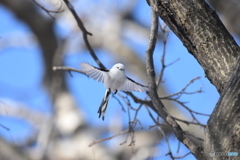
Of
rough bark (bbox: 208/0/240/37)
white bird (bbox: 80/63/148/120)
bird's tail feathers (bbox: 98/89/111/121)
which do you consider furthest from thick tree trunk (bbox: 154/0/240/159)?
rough bark (bbox: 208/0/240/37)

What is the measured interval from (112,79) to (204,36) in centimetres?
47

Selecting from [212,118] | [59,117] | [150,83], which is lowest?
[212,118]

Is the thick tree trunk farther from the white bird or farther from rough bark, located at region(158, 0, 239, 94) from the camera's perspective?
the white bird

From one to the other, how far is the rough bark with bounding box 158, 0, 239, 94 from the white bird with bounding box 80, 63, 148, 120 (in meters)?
0.32

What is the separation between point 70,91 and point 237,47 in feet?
13.8

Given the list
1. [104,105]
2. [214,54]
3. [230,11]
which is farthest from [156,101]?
[230,11]

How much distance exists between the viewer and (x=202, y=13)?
1.75 meters

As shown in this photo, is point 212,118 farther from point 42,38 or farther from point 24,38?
Answer: point 24,38

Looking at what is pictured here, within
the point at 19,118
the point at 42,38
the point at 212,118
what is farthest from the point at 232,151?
the point at 19,118

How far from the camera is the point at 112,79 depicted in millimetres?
1919

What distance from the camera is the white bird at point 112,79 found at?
191 centimetres

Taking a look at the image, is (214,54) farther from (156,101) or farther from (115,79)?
(115,79)


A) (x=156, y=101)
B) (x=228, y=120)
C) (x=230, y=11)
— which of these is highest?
(x=230, y=11)

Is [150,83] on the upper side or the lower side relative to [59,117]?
lower
